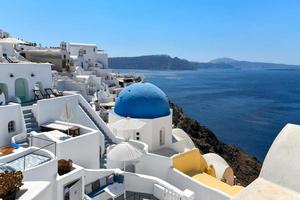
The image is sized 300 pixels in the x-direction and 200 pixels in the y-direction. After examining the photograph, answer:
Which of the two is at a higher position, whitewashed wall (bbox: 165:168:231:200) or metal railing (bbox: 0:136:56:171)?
metal railing (bbox: 0:136:56:171)

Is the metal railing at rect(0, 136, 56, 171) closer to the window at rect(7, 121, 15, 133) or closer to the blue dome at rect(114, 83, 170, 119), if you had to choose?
the window at rect(7, 121, 15, 133)

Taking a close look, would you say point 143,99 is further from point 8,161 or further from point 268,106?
point 268,106

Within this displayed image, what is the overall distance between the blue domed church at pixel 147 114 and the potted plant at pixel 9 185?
11837 millimetres

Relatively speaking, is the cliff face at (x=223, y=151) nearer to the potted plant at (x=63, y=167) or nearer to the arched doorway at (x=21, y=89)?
the arched doorway at (x=21, y=89)

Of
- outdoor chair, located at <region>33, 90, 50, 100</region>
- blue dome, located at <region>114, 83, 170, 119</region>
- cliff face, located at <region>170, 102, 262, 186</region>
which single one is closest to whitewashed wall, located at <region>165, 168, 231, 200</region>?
blue dome, located at <region>114, 83, 170, 119</region>

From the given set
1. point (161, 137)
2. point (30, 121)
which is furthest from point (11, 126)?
point (161, 137)

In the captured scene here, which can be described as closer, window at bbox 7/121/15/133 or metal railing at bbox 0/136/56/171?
metal railing at bbox 0/136/56/171

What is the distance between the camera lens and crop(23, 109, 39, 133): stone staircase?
16.9 meters

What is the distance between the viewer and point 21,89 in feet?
66.6

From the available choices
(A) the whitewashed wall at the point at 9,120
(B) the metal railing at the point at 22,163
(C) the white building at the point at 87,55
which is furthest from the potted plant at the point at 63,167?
(C) the white building at the point at 87,55

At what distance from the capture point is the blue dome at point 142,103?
20.1m

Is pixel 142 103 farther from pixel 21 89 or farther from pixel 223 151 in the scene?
pixel 223 151

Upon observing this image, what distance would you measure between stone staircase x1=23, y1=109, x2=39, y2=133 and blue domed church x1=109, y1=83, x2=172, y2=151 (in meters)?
4.80

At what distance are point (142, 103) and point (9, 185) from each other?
13373 millimetres
